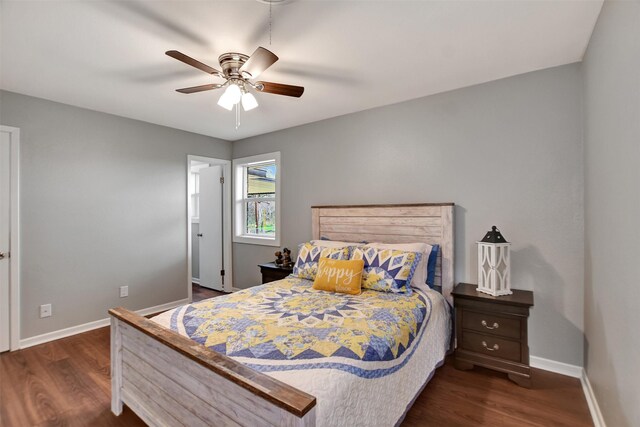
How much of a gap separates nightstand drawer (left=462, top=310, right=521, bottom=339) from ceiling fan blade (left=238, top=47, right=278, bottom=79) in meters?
2.36

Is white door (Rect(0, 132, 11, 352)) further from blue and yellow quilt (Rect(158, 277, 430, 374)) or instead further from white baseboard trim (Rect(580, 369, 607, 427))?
white baseboard trim (Rect(580, 369, 607, 427))

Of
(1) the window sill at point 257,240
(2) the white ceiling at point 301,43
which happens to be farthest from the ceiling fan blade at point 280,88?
(1) the window sill at point 257,240

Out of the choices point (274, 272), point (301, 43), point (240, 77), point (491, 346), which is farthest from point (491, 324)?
point (240, 77)

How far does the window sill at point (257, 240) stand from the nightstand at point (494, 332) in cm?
251

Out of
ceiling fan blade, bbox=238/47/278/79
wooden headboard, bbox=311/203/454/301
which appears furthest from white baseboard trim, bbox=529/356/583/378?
ceiling fan blade, bbox=238/47/278/79

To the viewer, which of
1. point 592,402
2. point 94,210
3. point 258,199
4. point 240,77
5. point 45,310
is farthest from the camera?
point 258,199

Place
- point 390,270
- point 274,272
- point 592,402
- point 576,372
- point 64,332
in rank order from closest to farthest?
point 592,402 < point 576,372 < point 390,270 < point 64,332 < point 274,272

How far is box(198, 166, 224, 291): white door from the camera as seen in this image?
4906 mm

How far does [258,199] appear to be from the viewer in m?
4.62

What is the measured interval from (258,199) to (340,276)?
8.11 feet

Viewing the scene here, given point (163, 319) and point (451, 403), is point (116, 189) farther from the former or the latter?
point (451, 403)

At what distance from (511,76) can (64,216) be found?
15.0ft

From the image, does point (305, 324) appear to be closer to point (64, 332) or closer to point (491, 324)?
point (491, 324)

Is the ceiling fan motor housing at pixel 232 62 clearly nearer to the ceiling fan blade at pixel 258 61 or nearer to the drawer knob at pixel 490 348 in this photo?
the ceiling fan blade at pixel 258 61
